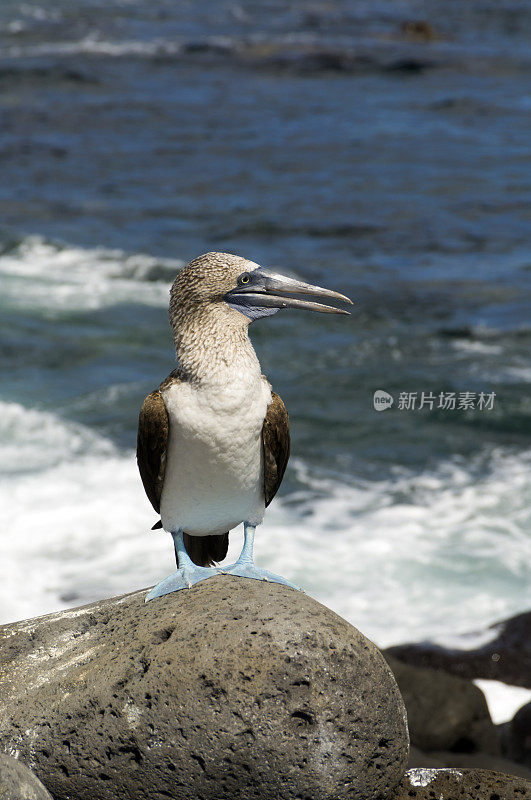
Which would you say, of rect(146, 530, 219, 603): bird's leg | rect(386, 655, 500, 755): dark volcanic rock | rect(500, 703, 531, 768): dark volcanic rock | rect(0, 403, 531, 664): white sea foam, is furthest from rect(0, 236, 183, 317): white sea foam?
rect(146, 530, 219, 603): bird's leg

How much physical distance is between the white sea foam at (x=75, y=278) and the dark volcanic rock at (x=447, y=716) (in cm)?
1200

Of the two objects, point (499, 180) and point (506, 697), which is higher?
point (499, 180)

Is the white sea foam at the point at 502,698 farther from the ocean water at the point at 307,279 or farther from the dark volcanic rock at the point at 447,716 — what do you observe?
the ocean water at the point at 307,279

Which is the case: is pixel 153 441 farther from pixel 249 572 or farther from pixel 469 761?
pixel 469 761

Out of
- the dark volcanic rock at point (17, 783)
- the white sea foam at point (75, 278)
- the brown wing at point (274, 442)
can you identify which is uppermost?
the brown wing at point (274, 442)

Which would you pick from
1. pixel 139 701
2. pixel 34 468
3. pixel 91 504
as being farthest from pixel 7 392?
pixel 139 701

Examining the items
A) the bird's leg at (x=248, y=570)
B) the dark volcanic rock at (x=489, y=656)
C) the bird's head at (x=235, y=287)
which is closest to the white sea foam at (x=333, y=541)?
the dark volcanic rock at (x=489, y=656)

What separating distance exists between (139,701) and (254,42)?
3896cm

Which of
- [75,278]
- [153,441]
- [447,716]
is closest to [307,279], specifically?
[75,278]

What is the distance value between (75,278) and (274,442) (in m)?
16.2

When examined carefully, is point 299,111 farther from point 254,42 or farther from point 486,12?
point 486,12

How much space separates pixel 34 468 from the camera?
48.6 ft

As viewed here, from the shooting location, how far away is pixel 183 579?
6016 mm

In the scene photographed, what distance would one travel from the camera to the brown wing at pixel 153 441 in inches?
225
